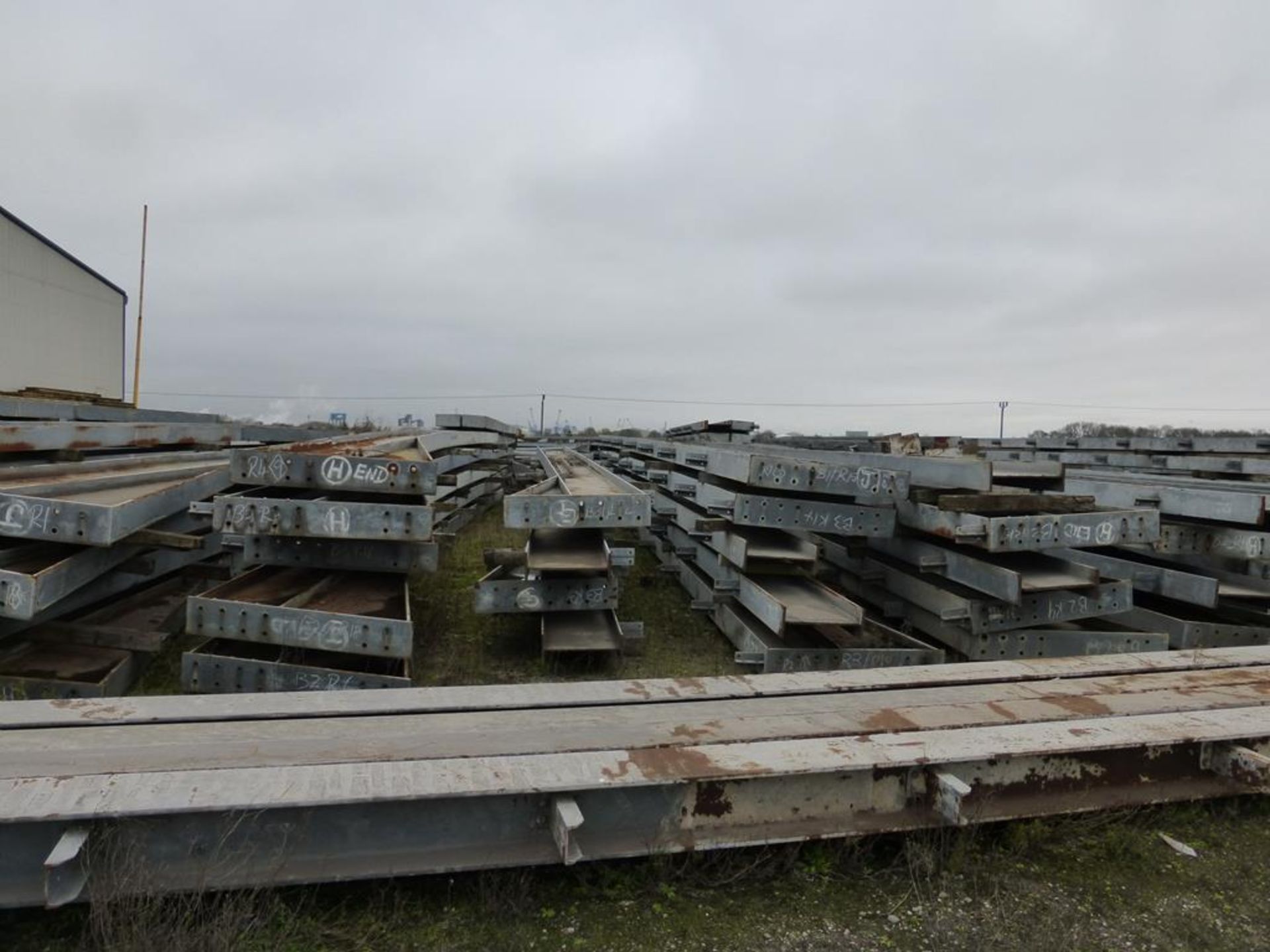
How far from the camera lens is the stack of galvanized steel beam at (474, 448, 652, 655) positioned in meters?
3.98

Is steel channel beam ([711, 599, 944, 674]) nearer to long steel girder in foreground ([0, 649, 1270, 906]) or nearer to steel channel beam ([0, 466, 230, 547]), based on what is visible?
long steel girder in foreground ([0, 649, 1270, 906])

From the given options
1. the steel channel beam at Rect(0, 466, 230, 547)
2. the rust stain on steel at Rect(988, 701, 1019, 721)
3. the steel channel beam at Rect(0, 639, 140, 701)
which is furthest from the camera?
the steel channel beam at Rect(0, 639, 140, 701)

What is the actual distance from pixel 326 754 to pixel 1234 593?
213 inches

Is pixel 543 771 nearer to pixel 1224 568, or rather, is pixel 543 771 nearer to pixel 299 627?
pixel 299 627

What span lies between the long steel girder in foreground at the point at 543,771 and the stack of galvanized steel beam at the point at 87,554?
3.54 feet

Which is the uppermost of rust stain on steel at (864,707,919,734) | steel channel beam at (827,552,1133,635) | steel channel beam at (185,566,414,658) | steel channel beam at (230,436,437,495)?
steel channel beam at (230,436,437,495)

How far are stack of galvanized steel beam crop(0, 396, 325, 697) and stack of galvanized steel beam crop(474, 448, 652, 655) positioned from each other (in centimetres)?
171

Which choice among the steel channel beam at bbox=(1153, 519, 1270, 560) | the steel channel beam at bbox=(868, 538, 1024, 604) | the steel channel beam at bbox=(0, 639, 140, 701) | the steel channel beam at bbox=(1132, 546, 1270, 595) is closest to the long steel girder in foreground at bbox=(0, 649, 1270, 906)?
the steel channel beam at bbox=(868, 538, 1024, 604)

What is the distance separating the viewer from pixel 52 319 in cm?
2053

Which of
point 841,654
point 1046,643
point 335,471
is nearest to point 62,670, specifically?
point 335,471

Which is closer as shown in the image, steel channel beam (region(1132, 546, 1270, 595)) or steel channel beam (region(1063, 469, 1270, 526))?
steel channel beam (region(1063, 469, 1270, 526))

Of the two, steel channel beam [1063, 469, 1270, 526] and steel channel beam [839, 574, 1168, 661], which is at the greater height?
steel channel beam [1063, 469, 1270, 526]

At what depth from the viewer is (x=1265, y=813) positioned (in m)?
2.37

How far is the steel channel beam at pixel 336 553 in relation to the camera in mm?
4062
